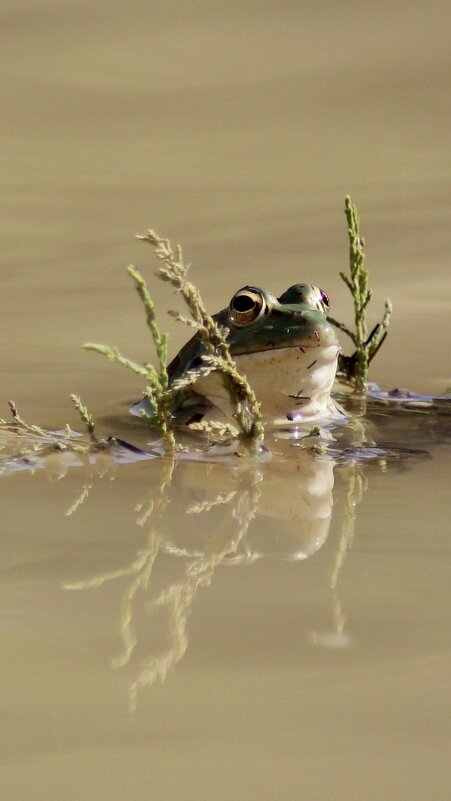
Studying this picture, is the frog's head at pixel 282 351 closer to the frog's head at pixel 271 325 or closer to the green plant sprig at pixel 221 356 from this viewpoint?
the frog's head at pixel 271 325

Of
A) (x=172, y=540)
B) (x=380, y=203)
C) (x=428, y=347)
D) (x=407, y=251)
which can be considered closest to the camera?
(x=172, y=540)

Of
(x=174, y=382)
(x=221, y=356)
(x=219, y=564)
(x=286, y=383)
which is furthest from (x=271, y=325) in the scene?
(x=219, y=564)

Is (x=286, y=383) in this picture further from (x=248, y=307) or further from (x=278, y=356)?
(x=248, y=307)

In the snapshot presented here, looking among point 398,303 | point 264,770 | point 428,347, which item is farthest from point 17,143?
point 264,770

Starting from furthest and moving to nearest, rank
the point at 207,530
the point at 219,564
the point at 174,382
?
the point at 174,382, the point at 207,530, the point at 219,564

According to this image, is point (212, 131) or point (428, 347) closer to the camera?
point (428, 347)

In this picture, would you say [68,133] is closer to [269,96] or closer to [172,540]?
[269,96]
